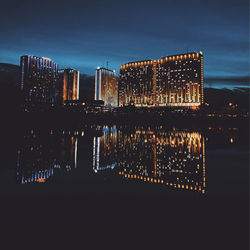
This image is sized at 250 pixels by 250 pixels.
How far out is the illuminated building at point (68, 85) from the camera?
7013 inches

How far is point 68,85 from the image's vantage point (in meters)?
179

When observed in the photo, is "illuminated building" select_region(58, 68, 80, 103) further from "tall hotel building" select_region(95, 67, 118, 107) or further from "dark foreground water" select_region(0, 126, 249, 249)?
"dark foreground water" select_region(0, 126, 249, 249)

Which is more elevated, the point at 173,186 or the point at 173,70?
the point at 173,70

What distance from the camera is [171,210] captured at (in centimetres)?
458

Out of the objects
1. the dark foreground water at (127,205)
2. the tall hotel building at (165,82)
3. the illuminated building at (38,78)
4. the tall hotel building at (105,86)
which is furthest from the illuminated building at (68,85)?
the dark foreground water at (127,205)

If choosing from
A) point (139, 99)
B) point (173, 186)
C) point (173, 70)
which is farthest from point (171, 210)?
point (139, 99)

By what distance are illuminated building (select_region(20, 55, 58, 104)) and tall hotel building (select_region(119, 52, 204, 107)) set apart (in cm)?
4576

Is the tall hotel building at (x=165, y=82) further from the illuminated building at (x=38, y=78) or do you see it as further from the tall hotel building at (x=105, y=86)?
the illuminated building at (x=38, y=78)

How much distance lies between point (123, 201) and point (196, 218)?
173 centimetres

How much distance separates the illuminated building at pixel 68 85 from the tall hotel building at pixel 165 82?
5588cm

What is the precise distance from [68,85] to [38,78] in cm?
5344

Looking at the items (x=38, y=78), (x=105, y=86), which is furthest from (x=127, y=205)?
(x=105, y=86)

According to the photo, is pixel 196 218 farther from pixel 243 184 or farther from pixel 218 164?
pixel 218 164

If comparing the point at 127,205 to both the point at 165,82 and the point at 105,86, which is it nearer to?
the point at 165,82
